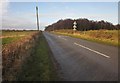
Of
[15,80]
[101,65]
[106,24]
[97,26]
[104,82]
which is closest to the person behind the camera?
[15,80]

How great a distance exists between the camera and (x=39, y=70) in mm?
9859

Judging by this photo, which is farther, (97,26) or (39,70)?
(97,26)

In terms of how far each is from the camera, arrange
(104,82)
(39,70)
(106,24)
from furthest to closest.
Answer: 1. (106,24)
2. (39,70)
3. (104,82)

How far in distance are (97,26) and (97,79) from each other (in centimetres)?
13098

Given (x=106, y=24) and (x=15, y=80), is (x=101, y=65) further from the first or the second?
(x=106, y=24)

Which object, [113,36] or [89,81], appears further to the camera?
[113,36]

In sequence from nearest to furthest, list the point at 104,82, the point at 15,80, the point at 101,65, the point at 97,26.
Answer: the point at 15,80
the point at 104,82
the point at 101,65
the point at 97,26

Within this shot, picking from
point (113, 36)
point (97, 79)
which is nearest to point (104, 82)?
point (97, 79)

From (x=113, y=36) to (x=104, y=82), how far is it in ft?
79.3

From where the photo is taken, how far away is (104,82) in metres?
7.51

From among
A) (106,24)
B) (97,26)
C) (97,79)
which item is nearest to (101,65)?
(97,79)

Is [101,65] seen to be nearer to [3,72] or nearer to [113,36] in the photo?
[3,72]

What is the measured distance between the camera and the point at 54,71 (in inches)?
373

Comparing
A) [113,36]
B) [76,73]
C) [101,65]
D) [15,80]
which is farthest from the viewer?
[113,36]
